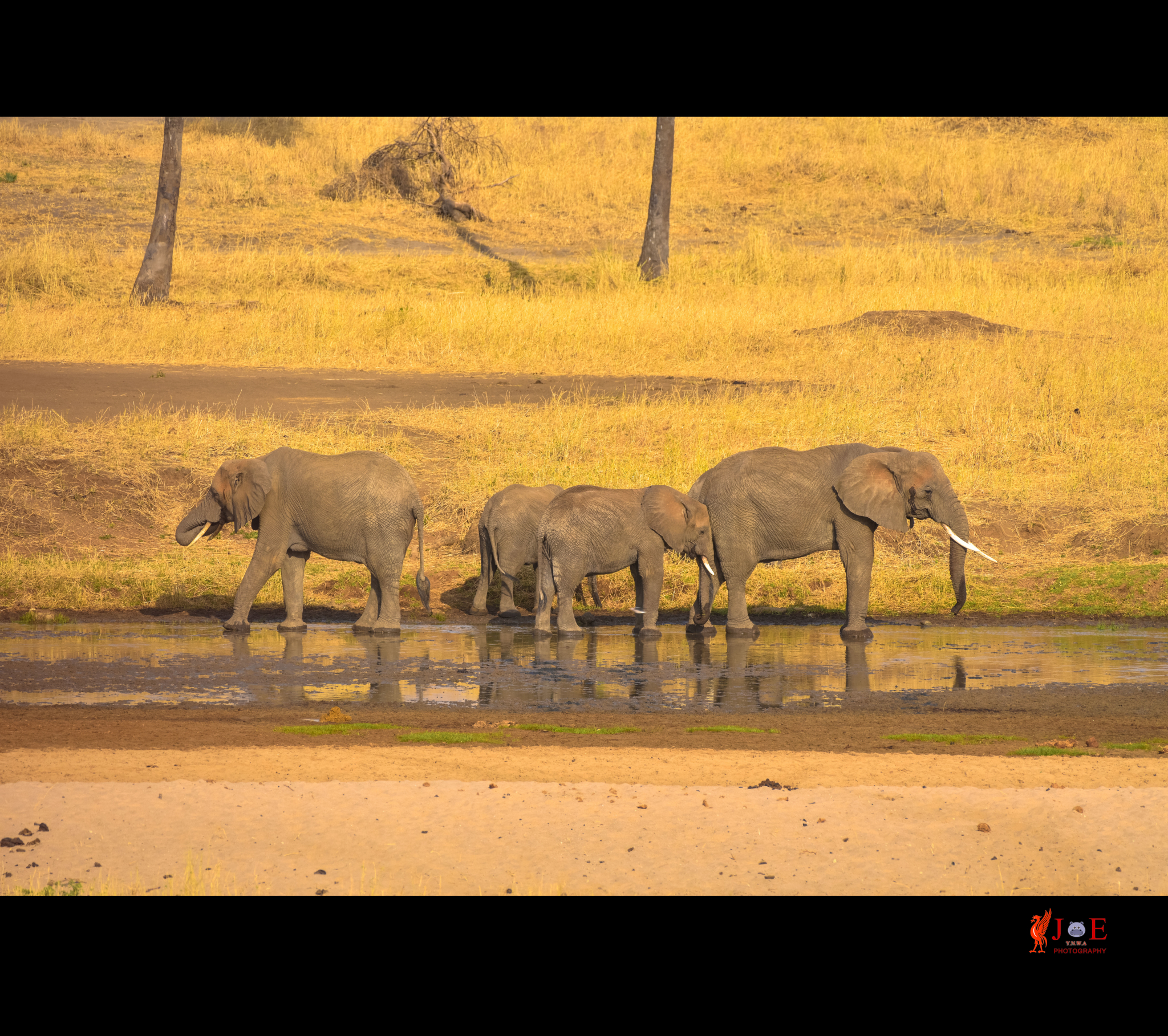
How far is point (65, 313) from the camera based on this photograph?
28.2 meters

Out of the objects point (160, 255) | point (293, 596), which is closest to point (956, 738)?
point (293, 596)

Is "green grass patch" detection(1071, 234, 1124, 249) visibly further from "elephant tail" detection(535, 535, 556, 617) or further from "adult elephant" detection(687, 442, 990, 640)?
"elephant tail" detection(535, 535, 556, 617)

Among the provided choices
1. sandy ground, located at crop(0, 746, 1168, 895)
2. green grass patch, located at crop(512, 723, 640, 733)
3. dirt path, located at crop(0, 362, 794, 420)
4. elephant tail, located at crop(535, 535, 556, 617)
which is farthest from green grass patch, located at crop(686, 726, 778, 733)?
dirt path, located at crop(0, 362, 794, 420)

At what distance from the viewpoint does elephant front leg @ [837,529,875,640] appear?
14.5 meters

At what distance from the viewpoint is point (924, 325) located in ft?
87.9

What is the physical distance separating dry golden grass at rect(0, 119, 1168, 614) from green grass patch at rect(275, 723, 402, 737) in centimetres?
627

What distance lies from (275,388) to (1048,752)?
53.4 ft

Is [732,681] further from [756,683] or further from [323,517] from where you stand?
[323,517]

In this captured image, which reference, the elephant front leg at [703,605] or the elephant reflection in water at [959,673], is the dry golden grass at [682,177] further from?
the elephant reflection in water at [959,673]

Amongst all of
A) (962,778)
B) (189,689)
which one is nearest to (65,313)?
(189,689)

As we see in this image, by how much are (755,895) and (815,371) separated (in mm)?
18750

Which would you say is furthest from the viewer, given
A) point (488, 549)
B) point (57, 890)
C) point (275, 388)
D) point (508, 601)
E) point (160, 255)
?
point (160, 255)

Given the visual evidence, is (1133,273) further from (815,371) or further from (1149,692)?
(1149,692)

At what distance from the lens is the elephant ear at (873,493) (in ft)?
47.9
